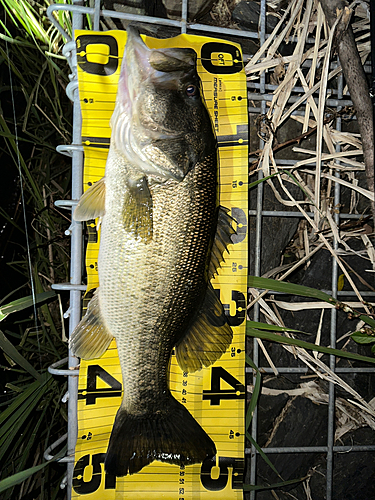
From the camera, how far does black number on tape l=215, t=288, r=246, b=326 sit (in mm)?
1496

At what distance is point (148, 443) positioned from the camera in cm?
132

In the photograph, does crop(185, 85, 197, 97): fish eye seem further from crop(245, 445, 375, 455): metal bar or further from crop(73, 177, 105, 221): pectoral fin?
crop(245, 445, 375, 455): metal bar

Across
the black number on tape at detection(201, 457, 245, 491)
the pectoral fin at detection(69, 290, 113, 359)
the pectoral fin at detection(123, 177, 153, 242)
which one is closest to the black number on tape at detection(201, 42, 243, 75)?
the pectoral fin at detection(123, 177, 153, 242)

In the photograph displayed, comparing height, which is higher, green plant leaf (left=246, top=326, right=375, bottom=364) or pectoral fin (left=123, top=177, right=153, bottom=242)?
pectoral fin (left=123, top=177, right=153, bottom=242)

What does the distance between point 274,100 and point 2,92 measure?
125 cm

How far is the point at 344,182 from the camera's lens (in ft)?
5.34

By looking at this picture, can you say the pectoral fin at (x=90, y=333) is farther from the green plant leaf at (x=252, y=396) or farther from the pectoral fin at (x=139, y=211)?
the green plant leaf at (x=252, y=396)

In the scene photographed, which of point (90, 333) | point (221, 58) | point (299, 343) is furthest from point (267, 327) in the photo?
point (221, 58)

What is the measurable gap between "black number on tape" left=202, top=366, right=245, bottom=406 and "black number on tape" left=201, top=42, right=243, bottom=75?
3.90ft

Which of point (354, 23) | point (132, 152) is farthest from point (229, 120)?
point (354, 23)

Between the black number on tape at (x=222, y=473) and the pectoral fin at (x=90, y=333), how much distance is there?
63 cm

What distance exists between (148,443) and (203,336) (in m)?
0.41

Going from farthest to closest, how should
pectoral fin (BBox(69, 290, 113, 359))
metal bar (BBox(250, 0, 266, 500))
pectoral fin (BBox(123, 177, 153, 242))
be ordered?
metal bar (BBox(250, 0, 266, 500)) < pectoral fin (BBox(69, 290, 113, 359)) < pectoral fin (BBox(123, 177, 153, 242))

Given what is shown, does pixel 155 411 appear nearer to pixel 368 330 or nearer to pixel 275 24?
pixel 368 330
